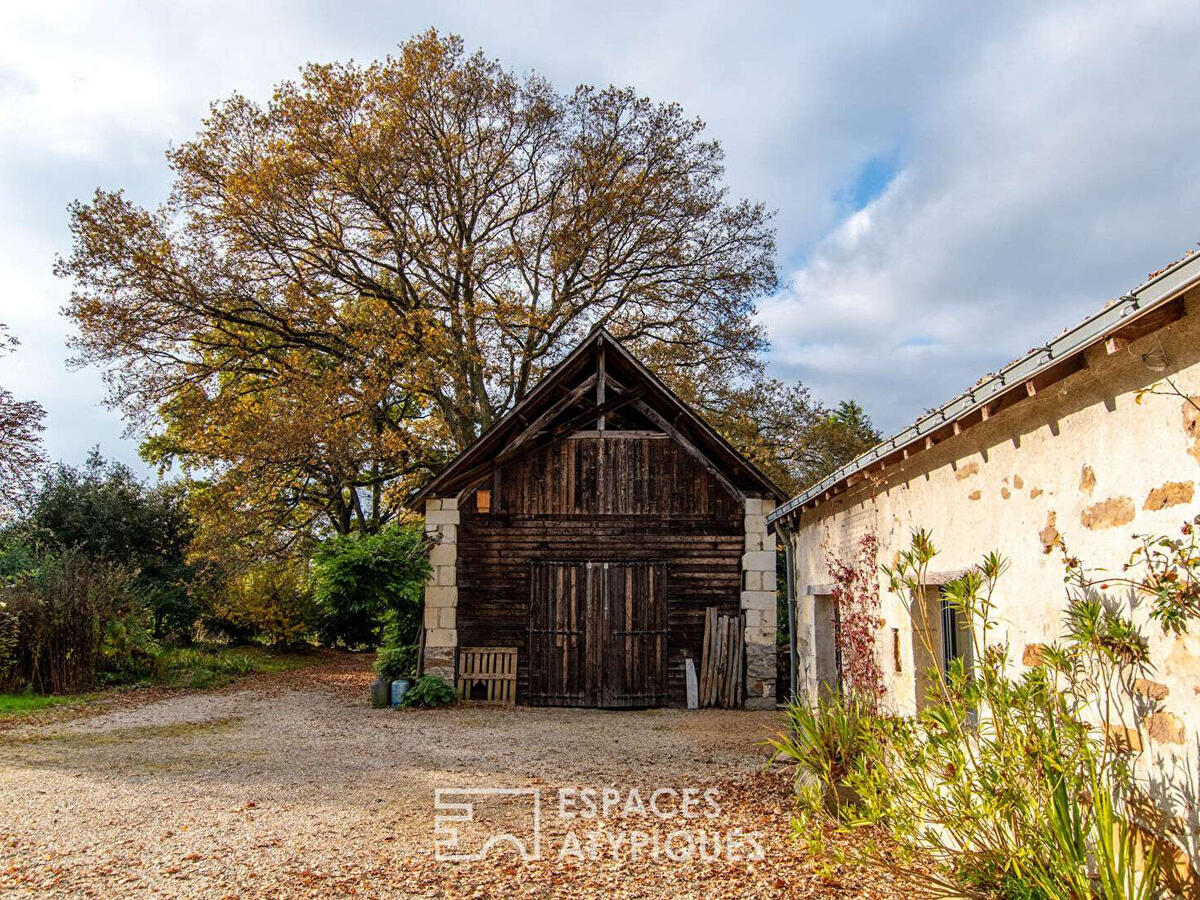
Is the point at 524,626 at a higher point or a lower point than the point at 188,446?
lower

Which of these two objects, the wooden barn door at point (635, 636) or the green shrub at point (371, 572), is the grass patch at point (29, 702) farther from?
the wooden barn door at point (635, 636)

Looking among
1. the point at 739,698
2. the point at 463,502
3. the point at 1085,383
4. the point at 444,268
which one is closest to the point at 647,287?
the point at 444,268

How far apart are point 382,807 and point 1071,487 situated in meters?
5.34

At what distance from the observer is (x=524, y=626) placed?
479 inches

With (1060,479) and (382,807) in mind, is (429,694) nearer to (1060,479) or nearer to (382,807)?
(382,807)

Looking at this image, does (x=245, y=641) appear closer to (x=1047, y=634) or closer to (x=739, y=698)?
(x=739, y=698)

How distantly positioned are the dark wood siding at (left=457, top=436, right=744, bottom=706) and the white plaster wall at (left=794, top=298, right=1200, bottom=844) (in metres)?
6.07

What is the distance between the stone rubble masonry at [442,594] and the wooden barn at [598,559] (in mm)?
20

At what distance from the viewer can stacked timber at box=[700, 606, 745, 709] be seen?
39.5 ft

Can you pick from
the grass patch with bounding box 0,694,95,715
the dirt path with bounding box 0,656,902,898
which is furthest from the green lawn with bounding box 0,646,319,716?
the dirt path with bounding box 0,656,902,898

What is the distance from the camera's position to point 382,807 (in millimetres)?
6516

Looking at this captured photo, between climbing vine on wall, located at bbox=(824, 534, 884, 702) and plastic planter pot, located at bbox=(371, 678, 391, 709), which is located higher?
climbing vine on wall, located at bbox=(824, 534, 884, 702)

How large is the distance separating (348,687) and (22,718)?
5.12 meters

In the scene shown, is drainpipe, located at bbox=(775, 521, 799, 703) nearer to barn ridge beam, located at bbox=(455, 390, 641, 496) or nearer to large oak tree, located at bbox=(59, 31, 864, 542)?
barn ridge beam, located at bbox=(455, 390, 641, 496)
